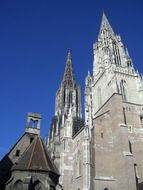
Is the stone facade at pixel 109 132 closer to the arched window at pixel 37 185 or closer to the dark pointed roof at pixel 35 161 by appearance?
the dark pointed roof at pixel 35 161

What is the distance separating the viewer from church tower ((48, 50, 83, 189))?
39750 mm

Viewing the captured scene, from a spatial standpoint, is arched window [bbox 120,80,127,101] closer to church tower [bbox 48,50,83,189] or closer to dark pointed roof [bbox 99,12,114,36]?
church tower [bbox 48,50,83,189]

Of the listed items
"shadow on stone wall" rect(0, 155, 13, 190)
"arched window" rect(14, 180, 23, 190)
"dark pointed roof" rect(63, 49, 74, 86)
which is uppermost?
"dark pointed roof" rect(63, 49, 74, 86)

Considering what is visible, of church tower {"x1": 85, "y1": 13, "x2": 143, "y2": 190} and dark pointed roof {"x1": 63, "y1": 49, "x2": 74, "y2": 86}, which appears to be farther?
dark pointed roof {"x1": 63, "y1": 49, "x2": 74, "y2": 86}

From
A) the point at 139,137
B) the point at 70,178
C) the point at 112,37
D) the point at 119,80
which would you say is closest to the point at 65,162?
the point at 70,178

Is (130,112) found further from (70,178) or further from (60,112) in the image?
(60,112)

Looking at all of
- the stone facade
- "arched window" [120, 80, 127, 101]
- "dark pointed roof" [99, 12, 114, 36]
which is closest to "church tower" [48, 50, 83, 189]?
the stone facade

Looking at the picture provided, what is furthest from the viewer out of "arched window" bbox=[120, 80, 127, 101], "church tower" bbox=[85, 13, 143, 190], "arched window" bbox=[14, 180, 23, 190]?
"arched window" bbox=[120, 80, 127, 101]

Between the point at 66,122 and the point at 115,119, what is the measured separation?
51.2ft

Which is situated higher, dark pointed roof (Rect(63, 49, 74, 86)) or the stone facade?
dark pointed roof (Rect(63, 49, 74, 86))

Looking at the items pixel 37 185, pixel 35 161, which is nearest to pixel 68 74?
pixel 35 161

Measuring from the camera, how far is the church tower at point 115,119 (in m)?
28.3

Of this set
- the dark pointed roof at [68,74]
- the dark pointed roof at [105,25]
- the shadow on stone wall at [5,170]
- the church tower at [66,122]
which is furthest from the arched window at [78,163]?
the dark pointed roof at [68,74]

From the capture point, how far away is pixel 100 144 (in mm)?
31859
